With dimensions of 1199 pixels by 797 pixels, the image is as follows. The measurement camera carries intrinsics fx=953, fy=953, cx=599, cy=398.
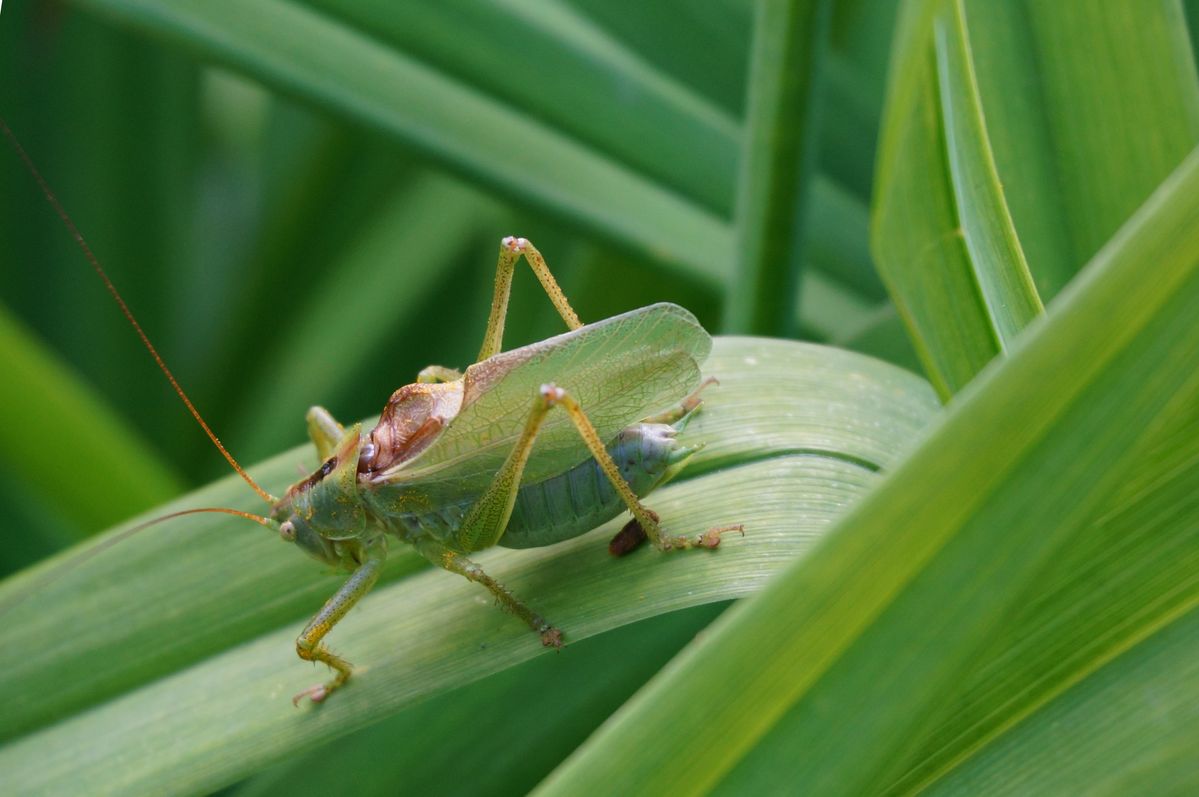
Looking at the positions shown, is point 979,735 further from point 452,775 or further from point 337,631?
point 337,631

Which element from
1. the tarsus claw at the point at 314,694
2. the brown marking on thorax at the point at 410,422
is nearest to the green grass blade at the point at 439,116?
the brown marking on thorax at the point at 410,422

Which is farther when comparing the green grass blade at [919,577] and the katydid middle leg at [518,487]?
the katydid middle leg at [518,487]

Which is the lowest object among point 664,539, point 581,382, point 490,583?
point 490,583

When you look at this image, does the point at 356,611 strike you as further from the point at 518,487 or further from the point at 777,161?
the point at 777,161

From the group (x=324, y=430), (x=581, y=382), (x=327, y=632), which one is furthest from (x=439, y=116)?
(x=327, y=632)

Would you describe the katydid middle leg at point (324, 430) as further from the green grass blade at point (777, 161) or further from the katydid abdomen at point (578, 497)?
the green grass blade at point (777, 161)

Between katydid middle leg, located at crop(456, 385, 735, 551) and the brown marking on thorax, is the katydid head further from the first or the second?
katydid middle leg, located at crop(456, 385, 735, 551)

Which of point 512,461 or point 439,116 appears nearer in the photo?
point 512,461
